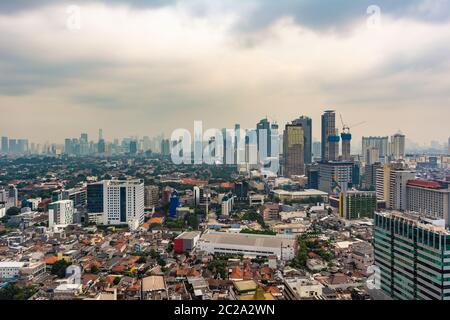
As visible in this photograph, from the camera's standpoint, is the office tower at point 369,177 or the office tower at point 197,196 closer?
A: the office tower at point 197,196

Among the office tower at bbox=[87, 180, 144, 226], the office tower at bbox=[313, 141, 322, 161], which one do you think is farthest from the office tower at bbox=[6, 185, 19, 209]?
the office tower at bbox=[313, 141, 322, 161]

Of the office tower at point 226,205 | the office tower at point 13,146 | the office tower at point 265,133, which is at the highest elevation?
the office tower at point 265,133

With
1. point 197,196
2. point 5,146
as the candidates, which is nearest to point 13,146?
point 5,146

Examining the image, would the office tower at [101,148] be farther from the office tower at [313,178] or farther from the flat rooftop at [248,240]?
the flat rooftop at [248,240]

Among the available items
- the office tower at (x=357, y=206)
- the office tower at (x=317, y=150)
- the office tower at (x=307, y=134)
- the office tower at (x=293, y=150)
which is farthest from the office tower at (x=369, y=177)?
the office tower at (x=357, y=206)

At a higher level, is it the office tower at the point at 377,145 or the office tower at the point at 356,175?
the office tower at the point at 377,145

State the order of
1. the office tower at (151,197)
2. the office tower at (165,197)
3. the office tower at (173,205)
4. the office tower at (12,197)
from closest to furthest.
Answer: the office tower at (173,205)
the office tower at (12,197)
the office tower at (165,197)
the office tower at (151,197)

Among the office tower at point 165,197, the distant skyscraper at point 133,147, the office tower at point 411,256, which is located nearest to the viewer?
the office tower at point 411,256
